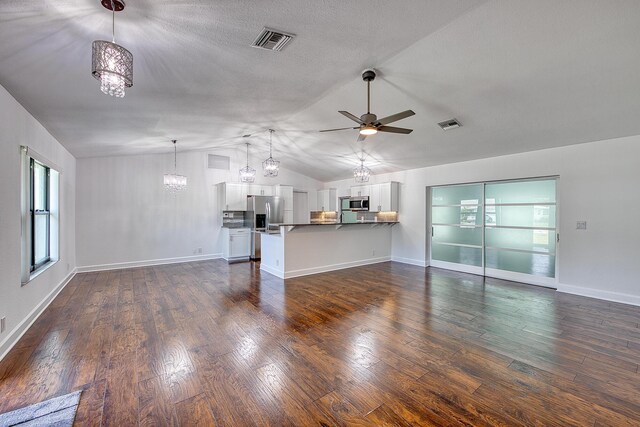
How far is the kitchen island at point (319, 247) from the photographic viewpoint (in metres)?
5.64

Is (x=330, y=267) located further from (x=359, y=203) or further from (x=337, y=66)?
(x=337, y=66)

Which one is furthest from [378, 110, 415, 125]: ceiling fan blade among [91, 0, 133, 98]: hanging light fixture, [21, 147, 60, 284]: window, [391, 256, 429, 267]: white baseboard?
[391, 256, 429, 267]: white baseboard

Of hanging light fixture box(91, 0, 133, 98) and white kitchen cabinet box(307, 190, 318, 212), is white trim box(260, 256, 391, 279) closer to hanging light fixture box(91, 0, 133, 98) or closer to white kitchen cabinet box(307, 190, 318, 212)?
white kitchen cabinet box(307, 190, 318, 212)

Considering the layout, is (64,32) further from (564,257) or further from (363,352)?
(564,257)

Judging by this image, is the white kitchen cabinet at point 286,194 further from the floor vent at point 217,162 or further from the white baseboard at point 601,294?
the white baseboard at point 601,294

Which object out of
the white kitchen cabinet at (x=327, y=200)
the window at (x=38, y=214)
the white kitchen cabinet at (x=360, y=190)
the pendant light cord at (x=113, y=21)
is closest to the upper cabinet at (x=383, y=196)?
the white kitchen cabinet at (x=360, y=190)

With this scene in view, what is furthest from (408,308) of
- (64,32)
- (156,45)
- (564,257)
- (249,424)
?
(64,32)

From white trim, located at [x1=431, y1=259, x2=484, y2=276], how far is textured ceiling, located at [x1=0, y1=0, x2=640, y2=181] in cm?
274

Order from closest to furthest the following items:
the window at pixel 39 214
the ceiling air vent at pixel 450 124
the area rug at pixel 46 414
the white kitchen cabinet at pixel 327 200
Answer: the area rug at pixel 46 414, the window at pixel 39 214, the ceiling air vent at pixel 450 124, the white kitchen cabinet at pixel 327 200

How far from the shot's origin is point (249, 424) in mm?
1783

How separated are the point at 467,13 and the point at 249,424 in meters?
3.66

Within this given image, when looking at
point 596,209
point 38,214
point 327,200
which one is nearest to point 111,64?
point 38,214

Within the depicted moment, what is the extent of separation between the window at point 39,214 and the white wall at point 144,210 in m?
2.01

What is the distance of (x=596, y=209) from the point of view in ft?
14.6
